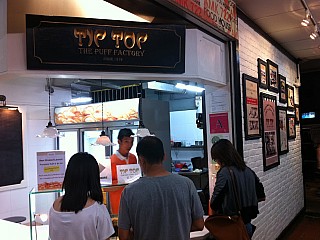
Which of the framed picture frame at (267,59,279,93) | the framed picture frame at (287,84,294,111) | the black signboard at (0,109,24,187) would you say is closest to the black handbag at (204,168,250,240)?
the framed picture frame at (267,59,279,93)

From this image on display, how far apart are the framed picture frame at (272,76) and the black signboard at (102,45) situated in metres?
2.52

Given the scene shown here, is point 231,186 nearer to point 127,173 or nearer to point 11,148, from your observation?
point 127,173

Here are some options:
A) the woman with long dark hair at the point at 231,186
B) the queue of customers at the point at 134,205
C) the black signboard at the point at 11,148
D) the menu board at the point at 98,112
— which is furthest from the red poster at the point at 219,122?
the black signboard at the point at 11,148

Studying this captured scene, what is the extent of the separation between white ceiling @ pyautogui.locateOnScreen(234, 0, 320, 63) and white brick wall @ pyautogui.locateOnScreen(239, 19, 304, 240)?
0.54ft

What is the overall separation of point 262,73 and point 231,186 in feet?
7.82

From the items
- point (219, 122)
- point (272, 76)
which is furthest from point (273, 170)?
point (219, 122)

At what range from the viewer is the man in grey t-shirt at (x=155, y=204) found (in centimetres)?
197

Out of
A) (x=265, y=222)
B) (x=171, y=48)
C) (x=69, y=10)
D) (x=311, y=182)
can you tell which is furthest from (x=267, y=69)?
(x=311, y=182)

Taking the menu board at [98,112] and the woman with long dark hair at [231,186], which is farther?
the menu board at [98,112]

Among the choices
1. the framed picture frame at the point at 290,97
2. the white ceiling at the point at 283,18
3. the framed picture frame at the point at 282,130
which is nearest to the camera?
the white ceiling at the point at 283,18

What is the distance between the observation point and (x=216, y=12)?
3307mm

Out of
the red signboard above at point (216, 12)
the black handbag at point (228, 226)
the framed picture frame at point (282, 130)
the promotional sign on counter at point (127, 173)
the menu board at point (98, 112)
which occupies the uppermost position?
the red signboard above at point (216, 12)

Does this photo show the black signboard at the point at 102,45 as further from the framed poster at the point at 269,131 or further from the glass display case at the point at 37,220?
the framed poster at the point at 269,131

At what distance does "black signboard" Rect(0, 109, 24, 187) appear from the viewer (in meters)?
4.93
